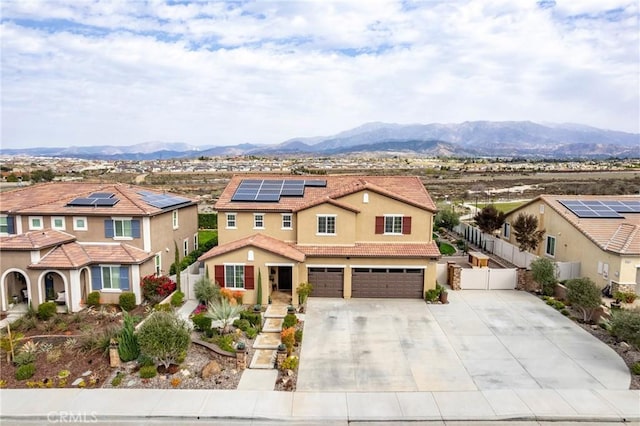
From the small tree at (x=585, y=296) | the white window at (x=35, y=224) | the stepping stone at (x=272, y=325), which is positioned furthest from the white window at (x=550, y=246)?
the white window at (x=35, y=224)

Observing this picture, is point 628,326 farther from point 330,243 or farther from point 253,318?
point 253,318

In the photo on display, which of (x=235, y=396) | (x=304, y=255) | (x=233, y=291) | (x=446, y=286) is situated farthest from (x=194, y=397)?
(x=446, y=286)

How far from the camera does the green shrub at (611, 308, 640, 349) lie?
16406 mm

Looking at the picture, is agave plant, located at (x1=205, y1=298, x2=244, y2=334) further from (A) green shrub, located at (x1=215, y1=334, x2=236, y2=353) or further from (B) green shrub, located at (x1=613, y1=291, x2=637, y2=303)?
(B) green shrub, located at (x1=613, y1=291, x2=637, y2=303)

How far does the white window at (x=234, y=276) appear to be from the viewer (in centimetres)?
2338

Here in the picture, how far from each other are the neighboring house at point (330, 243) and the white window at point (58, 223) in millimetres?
9027

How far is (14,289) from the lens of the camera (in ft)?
76.6

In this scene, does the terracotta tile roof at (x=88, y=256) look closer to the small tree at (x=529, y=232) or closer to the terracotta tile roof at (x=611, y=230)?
the small tree at (x=529, y=232)

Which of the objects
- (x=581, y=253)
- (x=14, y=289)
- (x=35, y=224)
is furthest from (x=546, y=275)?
(x=14, y=289)

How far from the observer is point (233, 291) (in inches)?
915

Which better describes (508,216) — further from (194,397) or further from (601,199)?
(194,397)

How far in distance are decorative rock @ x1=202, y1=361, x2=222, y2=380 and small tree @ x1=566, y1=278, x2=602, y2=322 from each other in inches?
690

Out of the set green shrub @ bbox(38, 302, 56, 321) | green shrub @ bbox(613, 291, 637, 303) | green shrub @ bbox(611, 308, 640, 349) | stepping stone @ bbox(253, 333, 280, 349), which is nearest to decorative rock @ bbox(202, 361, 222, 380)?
stepping stone @ bbox(253, 333, 280, 349)

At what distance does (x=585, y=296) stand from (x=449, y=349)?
8298mm
